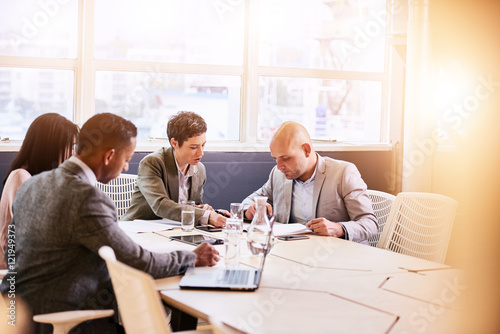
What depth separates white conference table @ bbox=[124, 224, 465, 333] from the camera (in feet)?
5.04

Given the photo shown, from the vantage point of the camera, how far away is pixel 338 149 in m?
5.12

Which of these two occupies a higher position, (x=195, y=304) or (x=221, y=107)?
(x=221, y=107)

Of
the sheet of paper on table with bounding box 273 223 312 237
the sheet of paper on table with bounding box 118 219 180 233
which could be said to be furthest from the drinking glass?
the sheet of paper on table with bounding box 118 219 180 233

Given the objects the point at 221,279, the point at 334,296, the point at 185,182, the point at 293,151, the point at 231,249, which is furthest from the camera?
the point at 185,182

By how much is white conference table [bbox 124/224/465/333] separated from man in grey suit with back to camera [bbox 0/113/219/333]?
22cm

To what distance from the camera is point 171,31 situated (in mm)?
4629

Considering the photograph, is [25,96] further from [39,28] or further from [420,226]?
[420,226]

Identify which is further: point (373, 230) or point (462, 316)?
point (373, 230)

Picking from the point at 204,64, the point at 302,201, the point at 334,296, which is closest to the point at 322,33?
the point at 204,64

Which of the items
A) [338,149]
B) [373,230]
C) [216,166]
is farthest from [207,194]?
[373,230]

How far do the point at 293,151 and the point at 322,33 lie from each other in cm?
230

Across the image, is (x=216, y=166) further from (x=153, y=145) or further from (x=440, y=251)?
(x=440, y=251)

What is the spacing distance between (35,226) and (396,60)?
4218mm

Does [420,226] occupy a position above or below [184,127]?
below
